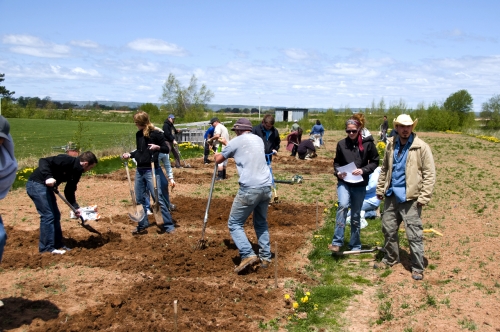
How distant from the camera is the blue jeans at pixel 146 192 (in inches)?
337

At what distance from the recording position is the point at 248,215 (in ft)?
22.0

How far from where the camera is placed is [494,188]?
46.6ft

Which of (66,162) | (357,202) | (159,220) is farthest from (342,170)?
(66,162)

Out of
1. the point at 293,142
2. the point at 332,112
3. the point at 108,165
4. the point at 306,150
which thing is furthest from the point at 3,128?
the point at 332,112

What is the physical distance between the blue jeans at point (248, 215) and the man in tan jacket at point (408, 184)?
64.0 inches

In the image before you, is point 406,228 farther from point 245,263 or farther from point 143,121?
point 143,121

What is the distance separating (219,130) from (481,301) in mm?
10515

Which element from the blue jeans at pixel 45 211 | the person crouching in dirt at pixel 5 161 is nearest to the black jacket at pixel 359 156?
the blue jeans at pixel 45 211

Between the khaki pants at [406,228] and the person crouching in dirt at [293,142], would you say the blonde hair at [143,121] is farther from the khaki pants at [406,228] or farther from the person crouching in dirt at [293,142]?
the person crouching in dirt at [293,142]

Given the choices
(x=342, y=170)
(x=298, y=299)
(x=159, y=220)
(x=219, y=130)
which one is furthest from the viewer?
(x=219, y=130)


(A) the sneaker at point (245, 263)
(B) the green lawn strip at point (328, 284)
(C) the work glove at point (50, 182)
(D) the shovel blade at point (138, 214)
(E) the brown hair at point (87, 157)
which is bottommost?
(B) the green lawn strip at point (328, 284)

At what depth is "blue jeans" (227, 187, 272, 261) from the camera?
21.6 ft

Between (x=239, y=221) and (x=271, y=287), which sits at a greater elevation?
(x=239, y=221)

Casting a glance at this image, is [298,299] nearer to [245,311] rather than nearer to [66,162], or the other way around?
[245,311]
